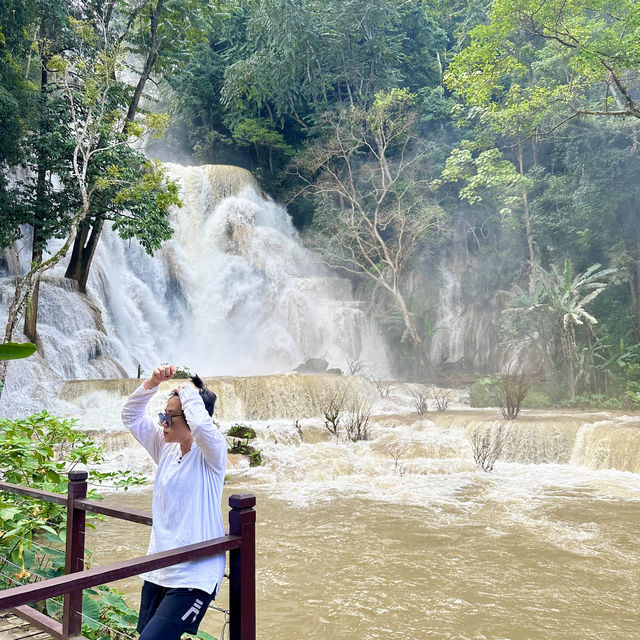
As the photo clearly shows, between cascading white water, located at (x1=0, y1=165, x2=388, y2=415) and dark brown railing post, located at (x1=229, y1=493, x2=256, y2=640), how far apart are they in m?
14.9

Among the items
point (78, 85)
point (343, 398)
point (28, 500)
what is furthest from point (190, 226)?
point (28, 500)

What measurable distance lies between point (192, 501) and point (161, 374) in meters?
0.49

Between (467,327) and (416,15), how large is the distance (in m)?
14.5

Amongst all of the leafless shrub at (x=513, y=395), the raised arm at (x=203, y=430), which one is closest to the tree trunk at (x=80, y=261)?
the leafless shrub at (x=513, y=395)

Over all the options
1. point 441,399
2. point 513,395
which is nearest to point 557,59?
point 441,399

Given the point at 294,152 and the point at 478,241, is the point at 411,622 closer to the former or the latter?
the point at 478,241

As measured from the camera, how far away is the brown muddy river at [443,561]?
3.85 meters

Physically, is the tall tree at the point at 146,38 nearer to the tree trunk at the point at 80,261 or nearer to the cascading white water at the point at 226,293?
the tree trunk at the point at 80,261

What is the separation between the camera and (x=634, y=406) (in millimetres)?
13266

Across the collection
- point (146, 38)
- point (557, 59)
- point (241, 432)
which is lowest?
point (241, 432)

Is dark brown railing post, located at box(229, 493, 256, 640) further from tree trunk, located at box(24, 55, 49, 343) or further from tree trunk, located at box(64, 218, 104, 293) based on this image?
tree trunk, located at box(64, 218, 104, 293)

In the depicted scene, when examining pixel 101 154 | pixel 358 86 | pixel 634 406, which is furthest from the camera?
pixel 358 86

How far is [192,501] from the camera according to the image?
1.98 metres

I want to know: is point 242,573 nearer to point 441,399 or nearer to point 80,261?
point 441,399
